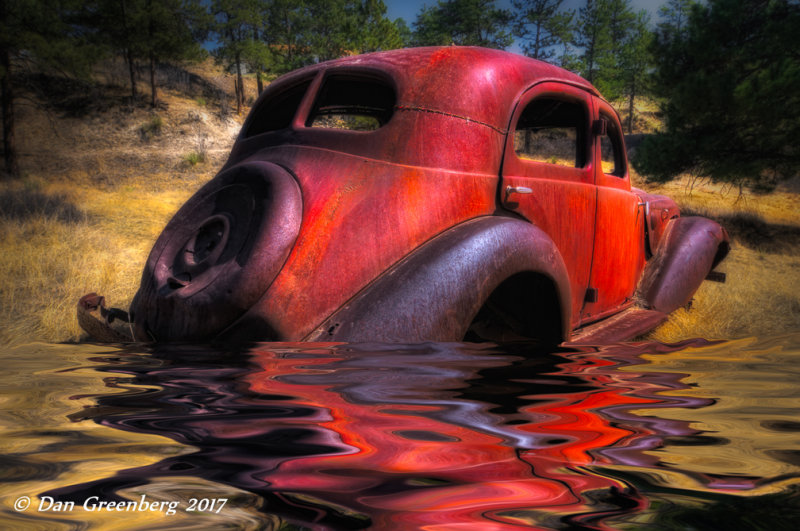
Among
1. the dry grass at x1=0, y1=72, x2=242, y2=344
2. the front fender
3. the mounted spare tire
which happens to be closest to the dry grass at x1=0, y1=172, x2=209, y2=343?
the dry grass at x1=0, y1=72, x2=242, y2=344

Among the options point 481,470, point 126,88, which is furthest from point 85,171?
point 481,470

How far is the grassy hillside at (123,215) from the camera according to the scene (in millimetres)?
4441

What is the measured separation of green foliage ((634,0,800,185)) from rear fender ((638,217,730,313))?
9.25 meters

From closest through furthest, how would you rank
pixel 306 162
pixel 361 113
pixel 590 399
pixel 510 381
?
pixel 590 399
pixel 510 381
pixel 306 162
pixel 361 113

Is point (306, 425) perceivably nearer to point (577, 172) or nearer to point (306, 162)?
point (306, 162)

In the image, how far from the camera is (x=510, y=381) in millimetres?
1196

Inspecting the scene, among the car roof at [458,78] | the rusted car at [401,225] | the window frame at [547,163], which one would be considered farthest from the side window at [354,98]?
the window frame at [547,163]

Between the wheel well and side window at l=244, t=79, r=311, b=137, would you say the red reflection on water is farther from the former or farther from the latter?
side window at l=244, t=79, r=311, b=137

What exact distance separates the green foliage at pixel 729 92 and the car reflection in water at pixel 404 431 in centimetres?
1311

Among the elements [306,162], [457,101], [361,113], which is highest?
[361,113]

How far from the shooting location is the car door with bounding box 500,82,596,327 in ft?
8.03

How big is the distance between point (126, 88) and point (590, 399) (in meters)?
33.1

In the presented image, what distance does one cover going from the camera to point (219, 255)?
78.7 inches

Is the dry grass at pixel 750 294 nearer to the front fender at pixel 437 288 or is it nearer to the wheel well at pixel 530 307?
the wheel well at pixel 530 307
